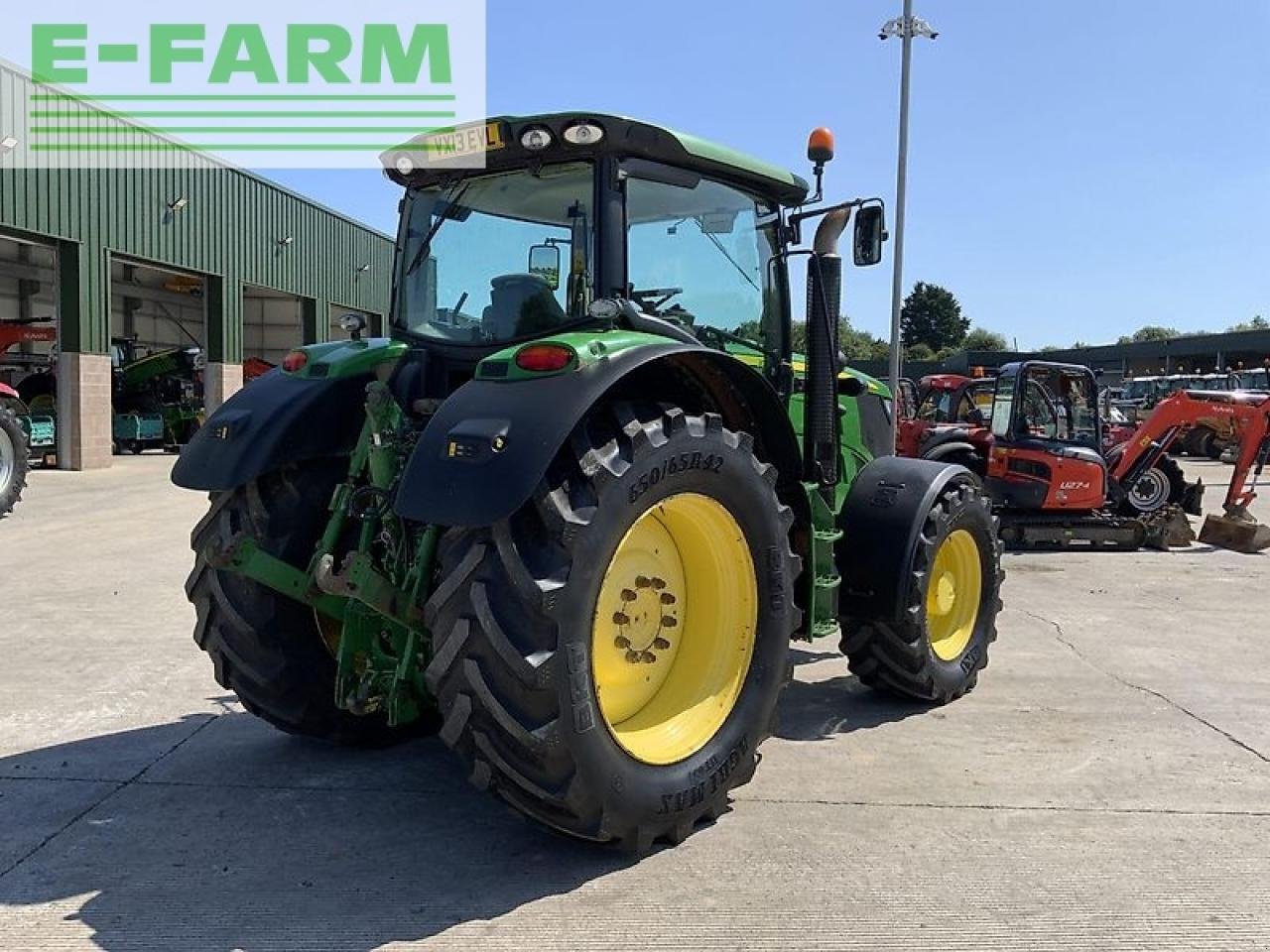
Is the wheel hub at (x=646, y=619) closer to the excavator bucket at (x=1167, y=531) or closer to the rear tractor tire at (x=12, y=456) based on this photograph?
the excavator bucket at (x=1167, y=531)

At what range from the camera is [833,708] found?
4969 mm

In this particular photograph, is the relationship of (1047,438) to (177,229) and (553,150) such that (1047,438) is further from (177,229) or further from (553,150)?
(177,229)

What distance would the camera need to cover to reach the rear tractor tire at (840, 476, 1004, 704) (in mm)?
4723

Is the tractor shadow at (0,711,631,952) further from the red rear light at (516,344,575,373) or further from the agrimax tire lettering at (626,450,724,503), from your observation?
the red rear light at (516,344,575,373)

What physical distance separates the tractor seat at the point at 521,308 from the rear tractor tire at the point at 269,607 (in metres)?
0.86

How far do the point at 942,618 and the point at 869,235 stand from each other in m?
2.02

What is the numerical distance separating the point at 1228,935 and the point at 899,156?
12.0 meters

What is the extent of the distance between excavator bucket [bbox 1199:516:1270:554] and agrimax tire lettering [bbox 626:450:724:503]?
9627 millimetres

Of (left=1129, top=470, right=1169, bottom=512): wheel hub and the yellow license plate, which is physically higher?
the yellow license plate

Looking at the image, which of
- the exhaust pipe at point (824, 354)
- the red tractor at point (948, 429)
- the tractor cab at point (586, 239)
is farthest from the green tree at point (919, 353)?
the tractor cab at point (586, 239)

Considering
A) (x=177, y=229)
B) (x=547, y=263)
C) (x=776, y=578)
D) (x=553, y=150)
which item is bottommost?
(x=776, y=578)

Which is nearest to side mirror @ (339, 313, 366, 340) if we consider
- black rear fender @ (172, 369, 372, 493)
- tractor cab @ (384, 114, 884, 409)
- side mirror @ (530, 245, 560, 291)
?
tractor cab @ (384, 114, 884, 409)

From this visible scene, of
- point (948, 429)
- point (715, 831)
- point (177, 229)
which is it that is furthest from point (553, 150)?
point (177, 229)

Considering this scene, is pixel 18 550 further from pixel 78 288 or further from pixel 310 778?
pixel 78 288
